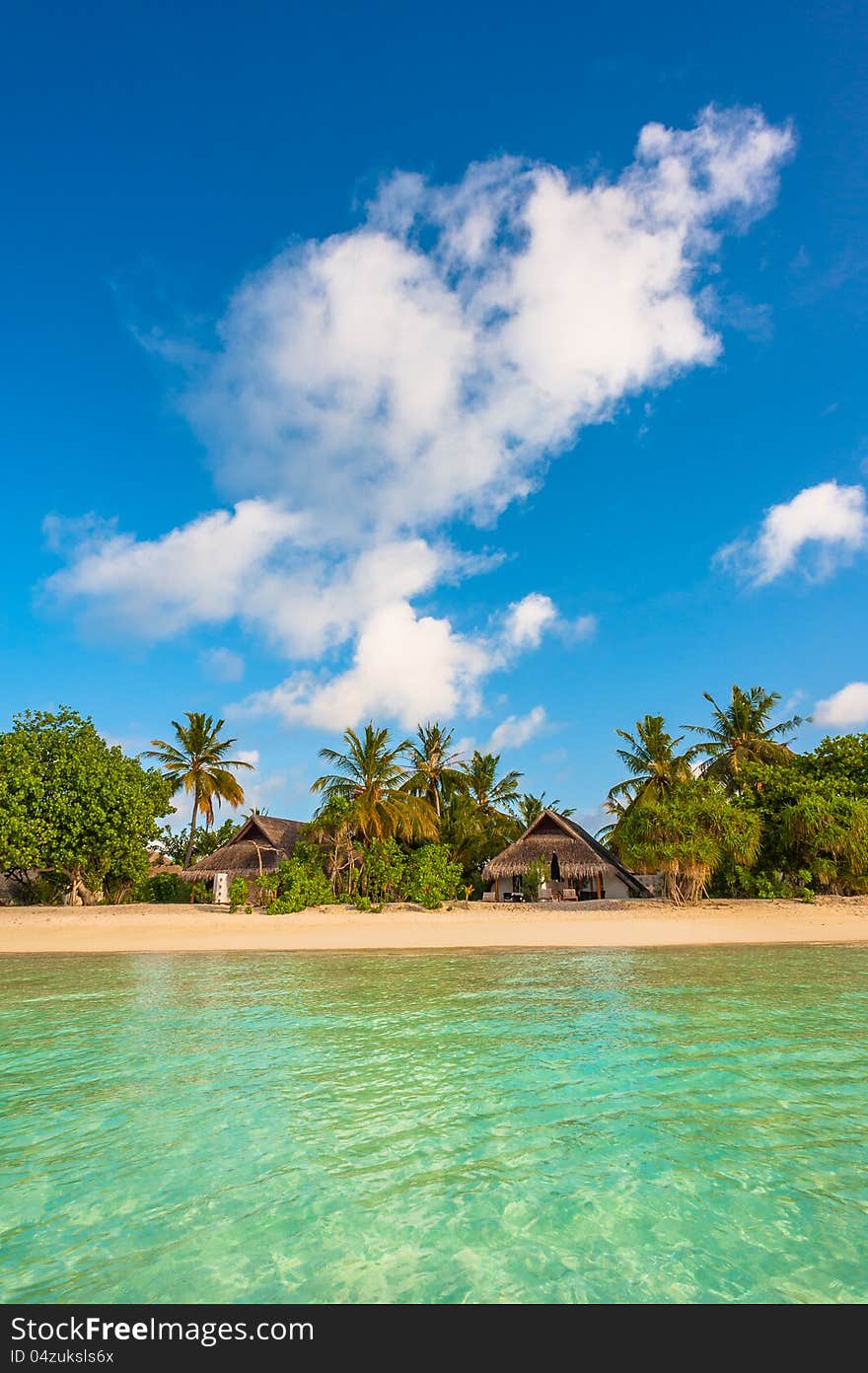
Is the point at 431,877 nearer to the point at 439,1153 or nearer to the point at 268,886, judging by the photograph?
the point at 268,886

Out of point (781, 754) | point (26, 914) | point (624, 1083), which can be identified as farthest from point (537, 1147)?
point (781, 754)

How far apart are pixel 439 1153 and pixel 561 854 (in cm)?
2540

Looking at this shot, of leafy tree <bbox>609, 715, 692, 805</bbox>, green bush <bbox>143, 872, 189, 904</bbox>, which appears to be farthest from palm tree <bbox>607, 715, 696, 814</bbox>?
green bush <bbox>143, 872, 189, 904</bbox>

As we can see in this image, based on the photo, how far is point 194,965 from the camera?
14289 mm

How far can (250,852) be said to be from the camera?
29.8 meters

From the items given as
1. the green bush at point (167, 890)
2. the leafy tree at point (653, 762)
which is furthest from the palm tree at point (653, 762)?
the green bush at point (167, 890)

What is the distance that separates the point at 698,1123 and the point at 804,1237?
1.59m

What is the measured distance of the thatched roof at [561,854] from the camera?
2844 centimetres

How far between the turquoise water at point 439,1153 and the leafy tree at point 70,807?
51.2 feet

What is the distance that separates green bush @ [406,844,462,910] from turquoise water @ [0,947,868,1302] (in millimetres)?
14341

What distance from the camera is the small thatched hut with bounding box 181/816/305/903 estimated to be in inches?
1139

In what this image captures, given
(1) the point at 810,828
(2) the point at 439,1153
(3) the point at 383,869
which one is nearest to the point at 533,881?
(3) the point at 383,869

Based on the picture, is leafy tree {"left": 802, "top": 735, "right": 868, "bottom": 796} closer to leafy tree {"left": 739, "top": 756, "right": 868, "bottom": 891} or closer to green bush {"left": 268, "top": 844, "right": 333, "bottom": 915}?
leafy tree {"left": 739, "top": 756, "right": 868, "bottom": 891}

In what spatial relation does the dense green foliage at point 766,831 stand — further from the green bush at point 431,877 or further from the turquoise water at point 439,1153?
the turquoise water at point 439,1153
